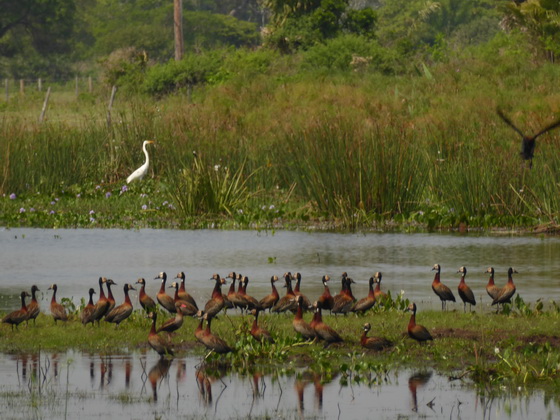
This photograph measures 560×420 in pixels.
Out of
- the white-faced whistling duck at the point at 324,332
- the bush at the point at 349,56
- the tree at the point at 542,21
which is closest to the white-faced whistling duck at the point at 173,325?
the white-faced whistling duck at the point at 324,332

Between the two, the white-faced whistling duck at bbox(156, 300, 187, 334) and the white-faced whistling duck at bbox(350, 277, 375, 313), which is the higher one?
the white-faced whistling duck at bbox(350, 277, 375, 313)

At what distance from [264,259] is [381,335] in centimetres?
619

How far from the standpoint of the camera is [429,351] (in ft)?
32.3

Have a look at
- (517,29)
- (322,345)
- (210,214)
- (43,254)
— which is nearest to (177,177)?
(210,214)

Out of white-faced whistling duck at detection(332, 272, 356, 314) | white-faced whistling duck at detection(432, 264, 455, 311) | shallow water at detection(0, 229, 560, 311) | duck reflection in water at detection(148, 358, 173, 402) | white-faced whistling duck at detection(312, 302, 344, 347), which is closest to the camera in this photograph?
duck reflection in water at detection(148, 358, 173, 402)

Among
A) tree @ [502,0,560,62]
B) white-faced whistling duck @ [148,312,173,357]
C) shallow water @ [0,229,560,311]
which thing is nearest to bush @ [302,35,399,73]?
tree @ [502,0,560,62]

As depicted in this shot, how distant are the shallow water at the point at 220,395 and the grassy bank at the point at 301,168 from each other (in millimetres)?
10225

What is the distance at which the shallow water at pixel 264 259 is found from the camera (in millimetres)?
13898

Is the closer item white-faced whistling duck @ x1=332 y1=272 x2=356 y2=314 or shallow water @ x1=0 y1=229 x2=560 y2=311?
white-faced whistling duck @ x1=332 y1=272 x2=356 y2=314

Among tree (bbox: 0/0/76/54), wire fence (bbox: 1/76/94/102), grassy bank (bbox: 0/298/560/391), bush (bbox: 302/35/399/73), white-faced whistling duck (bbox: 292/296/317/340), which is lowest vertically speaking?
grassy bank (bbox: 0/298/560/391)

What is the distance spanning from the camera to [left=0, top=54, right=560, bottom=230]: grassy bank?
1972 cm

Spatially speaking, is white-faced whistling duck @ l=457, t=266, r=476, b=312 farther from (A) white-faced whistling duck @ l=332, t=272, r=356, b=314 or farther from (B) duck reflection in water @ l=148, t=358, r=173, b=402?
(B) duck reflection in water @ l=148, t=358, r=173, b=402

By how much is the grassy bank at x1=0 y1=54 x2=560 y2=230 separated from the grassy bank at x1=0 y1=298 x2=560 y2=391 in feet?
27.0

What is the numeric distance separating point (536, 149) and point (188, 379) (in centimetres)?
1484
